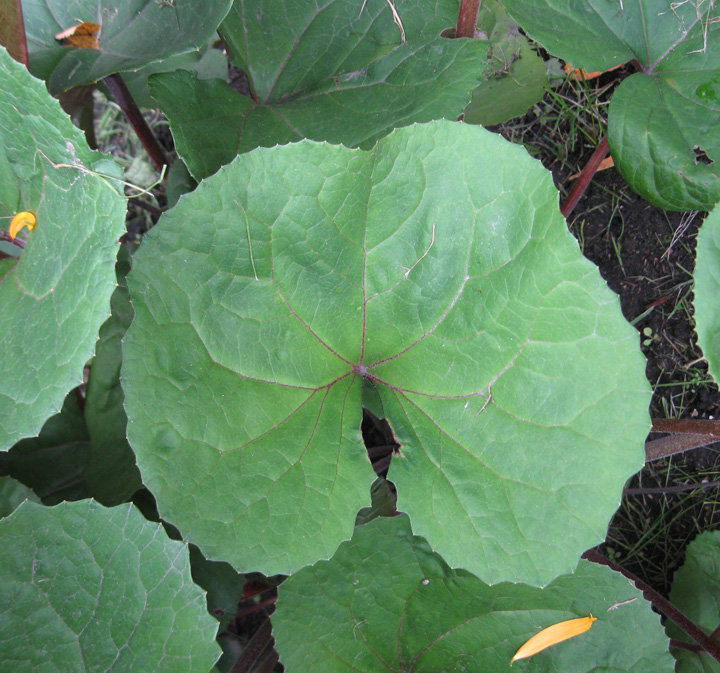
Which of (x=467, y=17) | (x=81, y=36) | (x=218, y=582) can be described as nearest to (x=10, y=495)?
(x=218, y=582)

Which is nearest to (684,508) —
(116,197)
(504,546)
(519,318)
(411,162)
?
(504,546)

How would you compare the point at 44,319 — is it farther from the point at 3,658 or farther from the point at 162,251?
the point at 3,658

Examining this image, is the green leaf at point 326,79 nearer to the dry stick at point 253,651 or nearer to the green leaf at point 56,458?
the green leaf at point 56,458

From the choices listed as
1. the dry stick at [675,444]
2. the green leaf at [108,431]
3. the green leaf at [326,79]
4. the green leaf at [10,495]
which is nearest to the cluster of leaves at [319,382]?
the green leaf at [326,79]

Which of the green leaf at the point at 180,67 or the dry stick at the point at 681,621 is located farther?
the green leaf at the point at 180,67

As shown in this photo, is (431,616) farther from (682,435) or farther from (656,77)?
(656,77)

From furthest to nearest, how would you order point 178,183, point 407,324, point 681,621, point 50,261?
point 178,183, point 681,621, point 407,324, point 50,261

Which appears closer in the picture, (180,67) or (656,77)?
(656,77)
